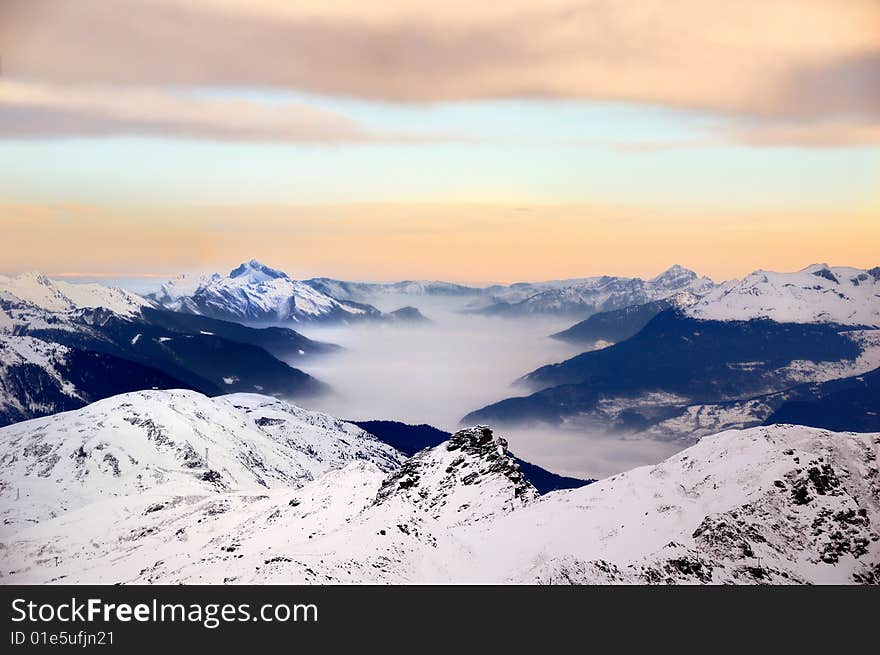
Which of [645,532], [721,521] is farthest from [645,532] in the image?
[721,521]

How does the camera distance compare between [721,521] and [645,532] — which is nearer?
[721,521]

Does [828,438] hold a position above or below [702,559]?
above

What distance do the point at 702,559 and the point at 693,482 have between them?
29.4 metres

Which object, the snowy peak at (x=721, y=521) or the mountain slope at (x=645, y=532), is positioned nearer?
the mountain slope at (x=645, y=532)

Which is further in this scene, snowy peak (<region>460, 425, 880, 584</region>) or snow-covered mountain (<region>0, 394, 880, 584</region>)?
snowy peak (<region>460, 425, 880, 584</region>)

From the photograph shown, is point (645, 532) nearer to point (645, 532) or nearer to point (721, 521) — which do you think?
point (645, 532)

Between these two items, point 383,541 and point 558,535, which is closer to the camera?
point 383,541

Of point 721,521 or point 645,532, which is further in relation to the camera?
point 645,532

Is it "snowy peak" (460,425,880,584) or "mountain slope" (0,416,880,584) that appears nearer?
"mountain slope" (0,416,880,584)

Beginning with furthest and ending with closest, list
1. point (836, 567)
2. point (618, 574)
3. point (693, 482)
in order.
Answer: point (693, 482) < point (836, 567) < point (618, 574)

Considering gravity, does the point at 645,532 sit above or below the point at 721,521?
below
